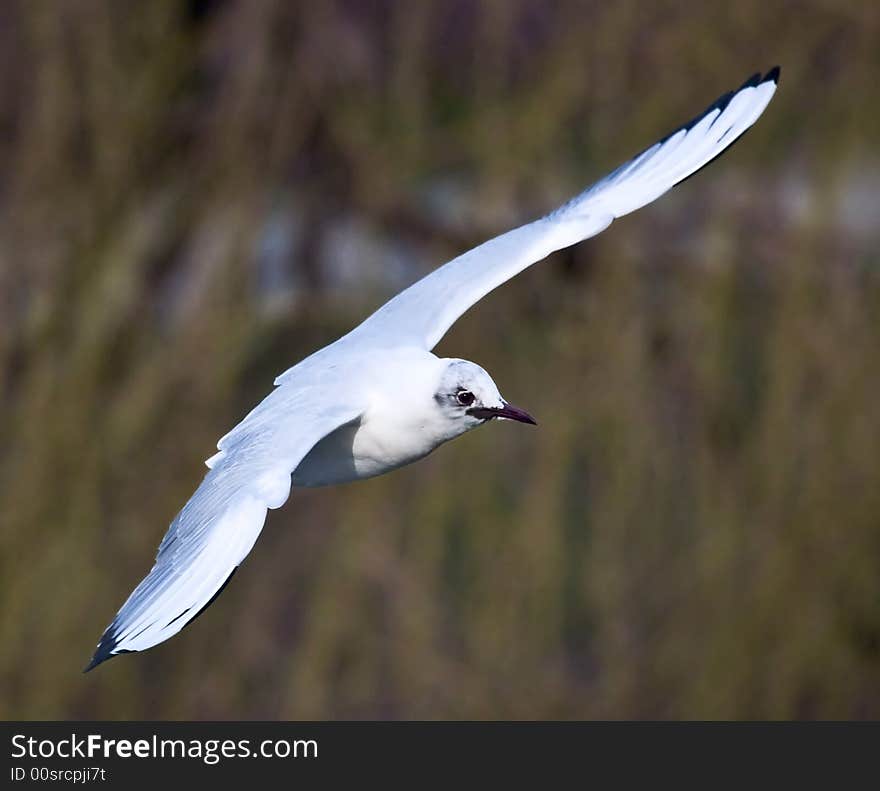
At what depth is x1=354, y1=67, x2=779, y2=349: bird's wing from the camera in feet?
12.2

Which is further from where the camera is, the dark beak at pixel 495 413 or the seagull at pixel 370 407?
the dark beak at pixel 495 413

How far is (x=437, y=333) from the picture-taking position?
3.65 m

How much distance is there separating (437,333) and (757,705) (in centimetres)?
255

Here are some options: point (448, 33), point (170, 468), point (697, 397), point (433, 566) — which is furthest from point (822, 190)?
Answer: point (170, 468)

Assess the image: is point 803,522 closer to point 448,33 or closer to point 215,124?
point 448,33

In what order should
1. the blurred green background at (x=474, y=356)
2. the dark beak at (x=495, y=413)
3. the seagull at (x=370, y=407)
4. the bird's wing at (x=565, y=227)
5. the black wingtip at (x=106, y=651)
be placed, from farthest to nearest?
the blurred green background at (x=474, y=356)
the bird's wing at (x=565, y=227)
the dark beak at (x=495, y=413)
the seagull at (x=370, y=407)
the black wingtip at (x=106, y=651)

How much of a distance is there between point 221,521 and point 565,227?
4.25 feet

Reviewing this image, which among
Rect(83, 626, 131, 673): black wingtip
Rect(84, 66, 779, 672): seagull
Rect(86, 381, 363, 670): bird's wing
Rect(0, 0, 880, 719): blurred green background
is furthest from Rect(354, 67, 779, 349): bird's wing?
Rect(0, 0, 880, 719): blurred green background

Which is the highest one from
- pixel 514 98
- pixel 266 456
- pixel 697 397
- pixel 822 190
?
pixel 514 98

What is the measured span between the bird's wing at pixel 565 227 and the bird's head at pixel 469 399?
28 cm

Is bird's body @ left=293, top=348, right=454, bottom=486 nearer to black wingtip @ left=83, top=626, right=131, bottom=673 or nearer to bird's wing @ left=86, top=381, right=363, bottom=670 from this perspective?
bird's wing @ left=86, top=381, right=363, bottom=670

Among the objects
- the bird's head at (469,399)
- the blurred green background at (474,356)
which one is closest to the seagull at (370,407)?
the bird's head at (469,399)

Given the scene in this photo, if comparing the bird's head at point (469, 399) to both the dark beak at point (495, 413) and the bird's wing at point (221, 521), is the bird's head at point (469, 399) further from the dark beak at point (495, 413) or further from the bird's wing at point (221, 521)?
the bird's wing at point (221, 521)

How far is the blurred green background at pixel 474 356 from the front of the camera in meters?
5.55
